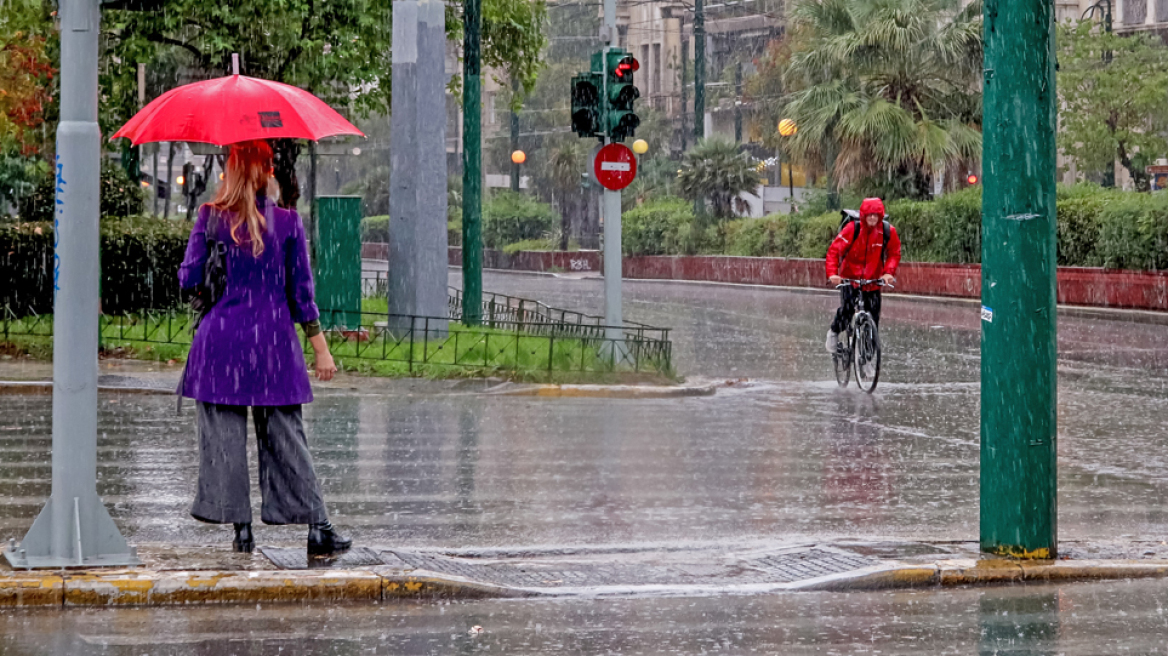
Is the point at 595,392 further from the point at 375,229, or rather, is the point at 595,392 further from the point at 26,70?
the point at 375,229

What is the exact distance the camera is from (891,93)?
42.2m

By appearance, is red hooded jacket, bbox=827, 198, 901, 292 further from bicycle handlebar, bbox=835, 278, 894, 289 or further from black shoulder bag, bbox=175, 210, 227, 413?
black shoulder bag, bbox=175, 210, 227, 413

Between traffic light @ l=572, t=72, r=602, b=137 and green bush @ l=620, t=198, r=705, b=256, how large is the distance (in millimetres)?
32402

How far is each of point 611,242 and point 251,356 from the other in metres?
11.5

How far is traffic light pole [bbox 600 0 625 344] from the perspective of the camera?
61.5ft

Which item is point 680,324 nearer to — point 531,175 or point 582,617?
point 582,617

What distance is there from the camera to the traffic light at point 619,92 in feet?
61.3

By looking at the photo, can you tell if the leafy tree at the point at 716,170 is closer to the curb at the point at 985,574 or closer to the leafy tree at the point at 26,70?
the leafy tree at the point at 26,70

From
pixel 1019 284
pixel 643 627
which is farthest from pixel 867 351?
pixel 643 627

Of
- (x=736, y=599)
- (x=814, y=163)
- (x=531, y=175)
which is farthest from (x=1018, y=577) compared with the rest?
(x=531, y=175)

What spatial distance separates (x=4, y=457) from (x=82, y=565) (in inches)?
188

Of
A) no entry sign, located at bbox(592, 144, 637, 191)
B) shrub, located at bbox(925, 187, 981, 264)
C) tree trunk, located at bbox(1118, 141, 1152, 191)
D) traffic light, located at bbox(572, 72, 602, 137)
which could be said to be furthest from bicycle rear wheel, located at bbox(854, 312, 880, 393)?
tree trunk, located at bbox(1118, 141, 1152, 191)

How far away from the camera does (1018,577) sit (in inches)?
302

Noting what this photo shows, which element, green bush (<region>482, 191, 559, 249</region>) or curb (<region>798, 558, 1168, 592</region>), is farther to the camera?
green bush (<region>482, 191, 559, 249</region>)
